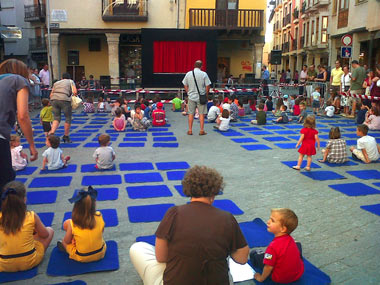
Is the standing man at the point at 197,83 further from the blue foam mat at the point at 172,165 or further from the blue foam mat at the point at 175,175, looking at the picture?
the blue foam mat at the point at 175,175

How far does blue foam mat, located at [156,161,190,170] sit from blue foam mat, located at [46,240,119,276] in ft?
11.2

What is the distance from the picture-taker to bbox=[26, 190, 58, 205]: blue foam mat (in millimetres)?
5280

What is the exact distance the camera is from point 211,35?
20.5m

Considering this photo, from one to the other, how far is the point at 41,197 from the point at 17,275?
2.19 meters

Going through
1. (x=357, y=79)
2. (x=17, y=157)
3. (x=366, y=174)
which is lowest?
(x=366, y=174)

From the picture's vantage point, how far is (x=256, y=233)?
4.19 metres

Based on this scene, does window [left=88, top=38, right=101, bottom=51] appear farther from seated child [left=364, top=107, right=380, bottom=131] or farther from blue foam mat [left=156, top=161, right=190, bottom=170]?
blue foam mat [left=156, top=161, right=190, bottom=170]

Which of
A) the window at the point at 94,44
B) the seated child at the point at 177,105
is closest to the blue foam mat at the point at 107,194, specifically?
the seated child at the point at 177,105

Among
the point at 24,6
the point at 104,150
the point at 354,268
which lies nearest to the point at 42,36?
the point at 24,6

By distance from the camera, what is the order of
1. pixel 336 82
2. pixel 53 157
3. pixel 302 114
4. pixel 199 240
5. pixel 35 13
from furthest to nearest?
pixel 35 13 → pixel 336 82 → pixel 302 114 → pixel 53 157 → pixel 199 240

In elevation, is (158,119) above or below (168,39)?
below

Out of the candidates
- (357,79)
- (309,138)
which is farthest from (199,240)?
(357,79)

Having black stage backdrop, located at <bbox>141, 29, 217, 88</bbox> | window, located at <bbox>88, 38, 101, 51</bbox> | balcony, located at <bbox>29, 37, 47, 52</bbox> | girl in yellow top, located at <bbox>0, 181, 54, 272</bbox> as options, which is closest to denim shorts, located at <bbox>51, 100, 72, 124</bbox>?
girl in yellow top, located at <bbox>0, 181, 54, 272</bbox>

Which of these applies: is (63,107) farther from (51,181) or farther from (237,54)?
(237,54)
